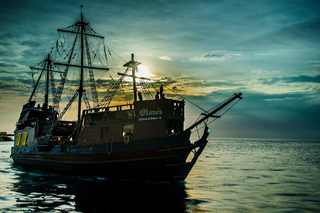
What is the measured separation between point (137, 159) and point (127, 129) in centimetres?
262

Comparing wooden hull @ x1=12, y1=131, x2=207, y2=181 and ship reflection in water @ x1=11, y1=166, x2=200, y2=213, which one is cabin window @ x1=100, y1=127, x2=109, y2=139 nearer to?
wooden hull @ x1=12, y1=131, x2=207, y2=181

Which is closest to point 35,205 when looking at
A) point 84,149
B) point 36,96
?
point 84,149

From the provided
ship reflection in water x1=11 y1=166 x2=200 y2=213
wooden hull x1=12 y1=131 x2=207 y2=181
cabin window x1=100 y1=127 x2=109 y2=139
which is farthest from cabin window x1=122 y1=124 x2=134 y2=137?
ship reflection in water x1=11 y1=166 x2=200 y2=213

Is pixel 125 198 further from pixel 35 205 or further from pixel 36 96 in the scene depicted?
pixel 36 96

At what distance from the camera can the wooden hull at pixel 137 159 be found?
16516 mm

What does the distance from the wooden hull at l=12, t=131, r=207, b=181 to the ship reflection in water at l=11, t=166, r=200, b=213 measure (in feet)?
2.47

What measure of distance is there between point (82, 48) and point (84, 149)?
51.7 feet

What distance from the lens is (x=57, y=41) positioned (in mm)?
30797

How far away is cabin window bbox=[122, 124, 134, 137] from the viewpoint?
60.4ft

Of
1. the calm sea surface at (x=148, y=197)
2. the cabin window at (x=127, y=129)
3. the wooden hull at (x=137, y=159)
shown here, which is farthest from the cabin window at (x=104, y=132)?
the calm sea surface at (x=148, y=197)

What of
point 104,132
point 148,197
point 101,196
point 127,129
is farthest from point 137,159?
point 104,132

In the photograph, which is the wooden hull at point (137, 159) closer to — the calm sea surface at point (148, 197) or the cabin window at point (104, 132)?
the calm sea surface at point (148, 197)

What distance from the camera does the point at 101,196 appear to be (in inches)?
575

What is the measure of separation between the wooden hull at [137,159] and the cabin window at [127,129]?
3.15 feet
